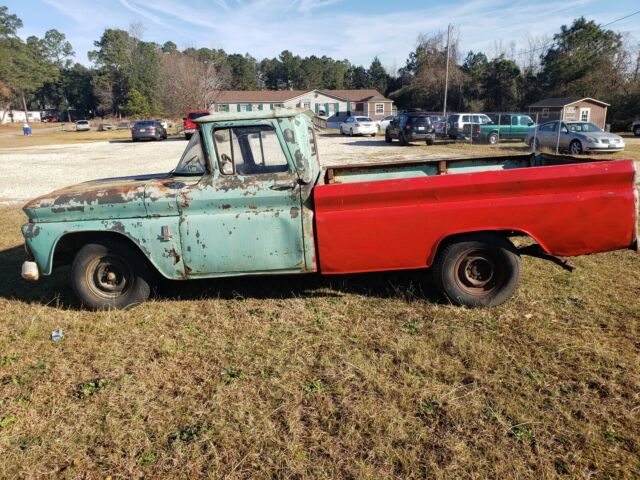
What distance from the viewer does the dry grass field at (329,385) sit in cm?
258

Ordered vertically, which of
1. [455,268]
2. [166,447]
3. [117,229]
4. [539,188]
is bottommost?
[166,447]

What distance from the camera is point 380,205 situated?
398 centimetres

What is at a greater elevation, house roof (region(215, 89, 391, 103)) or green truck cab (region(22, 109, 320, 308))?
house roof (region(215, 89, 391, 103))

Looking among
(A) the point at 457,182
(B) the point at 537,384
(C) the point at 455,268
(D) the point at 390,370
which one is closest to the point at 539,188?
(A) the point at 457,182

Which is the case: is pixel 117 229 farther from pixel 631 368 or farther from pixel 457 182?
pixel 631 368

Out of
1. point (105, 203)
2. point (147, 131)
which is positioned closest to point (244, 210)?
point (105, 203)

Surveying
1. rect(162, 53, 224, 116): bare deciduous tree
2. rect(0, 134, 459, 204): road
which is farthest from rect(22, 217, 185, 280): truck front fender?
rect(162, 53, 224, 116): bare deciduous tree

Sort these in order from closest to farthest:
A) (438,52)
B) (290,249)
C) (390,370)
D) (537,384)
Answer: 1. (537,384)
2. (390,370)
3. (290,249)
4. (438,52)

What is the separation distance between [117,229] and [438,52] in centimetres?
7794

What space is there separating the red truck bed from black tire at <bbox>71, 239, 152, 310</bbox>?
6.09ft

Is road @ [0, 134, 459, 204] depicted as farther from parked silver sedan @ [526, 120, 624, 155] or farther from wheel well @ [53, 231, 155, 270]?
wheel well @ [53, 231, 155, 270]

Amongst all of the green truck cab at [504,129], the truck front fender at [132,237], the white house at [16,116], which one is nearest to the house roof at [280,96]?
the green truck cab at [504,129]

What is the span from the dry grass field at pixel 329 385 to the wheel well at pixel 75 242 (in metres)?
0.49

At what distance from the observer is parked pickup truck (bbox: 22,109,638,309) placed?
12.7 feet
